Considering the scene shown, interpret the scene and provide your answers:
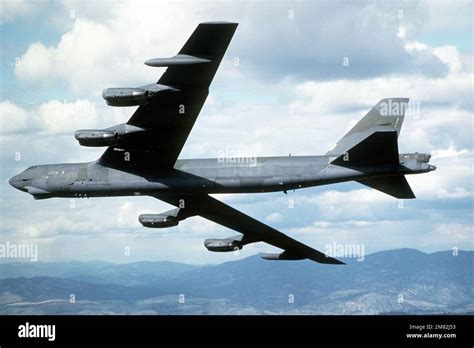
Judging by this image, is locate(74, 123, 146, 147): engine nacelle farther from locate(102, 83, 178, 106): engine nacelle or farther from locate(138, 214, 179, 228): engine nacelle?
locate(138, 214, 179, 228): engine nacelle

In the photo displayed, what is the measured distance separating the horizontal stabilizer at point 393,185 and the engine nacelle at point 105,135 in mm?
13012

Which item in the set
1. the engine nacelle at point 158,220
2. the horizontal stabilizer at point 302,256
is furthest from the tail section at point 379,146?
the engine nacelle at point 158,220

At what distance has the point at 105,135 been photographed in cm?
3409

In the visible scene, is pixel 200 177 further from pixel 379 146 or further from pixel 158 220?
pixel 379 146

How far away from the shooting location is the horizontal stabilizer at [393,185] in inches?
1436

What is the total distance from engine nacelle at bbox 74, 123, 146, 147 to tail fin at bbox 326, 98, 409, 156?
38.7 feet

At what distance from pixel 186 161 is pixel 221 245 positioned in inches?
351
